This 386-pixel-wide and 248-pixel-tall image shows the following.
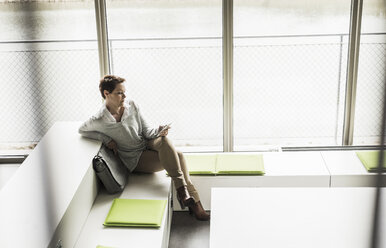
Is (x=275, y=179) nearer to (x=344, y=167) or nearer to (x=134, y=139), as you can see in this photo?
(x=344, y=167)

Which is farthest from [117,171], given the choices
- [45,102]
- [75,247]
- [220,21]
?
[45,102]

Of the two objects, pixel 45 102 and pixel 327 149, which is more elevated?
pixel 327 149

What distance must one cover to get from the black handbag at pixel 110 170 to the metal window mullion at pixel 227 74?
1056 millimetres

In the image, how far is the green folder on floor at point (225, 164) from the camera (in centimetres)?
318

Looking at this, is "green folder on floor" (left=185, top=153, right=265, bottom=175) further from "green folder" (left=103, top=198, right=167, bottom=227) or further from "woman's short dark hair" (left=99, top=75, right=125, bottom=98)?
"woman's short dark hair" (left=99, top=75, right=125, bottom=98)

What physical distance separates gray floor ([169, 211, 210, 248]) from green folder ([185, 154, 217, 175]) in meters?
0.35

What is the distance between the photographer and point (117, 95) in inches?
113

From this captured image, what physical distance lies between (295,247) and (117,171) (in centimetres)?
157

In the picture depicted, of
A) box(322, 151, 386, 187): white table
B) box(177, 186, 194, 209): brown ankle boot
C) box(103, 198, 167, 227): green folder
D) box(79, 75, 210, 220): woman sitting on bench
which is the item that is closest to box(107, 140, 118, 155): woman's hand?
box(79, 75, 210, 220): woman sitting on bench

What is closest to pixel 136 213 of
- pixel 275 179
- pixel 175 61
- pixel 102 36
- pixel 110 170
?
pixel 110 170

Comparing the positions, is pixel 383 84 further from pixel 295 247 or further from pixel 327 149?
pixel 327 149

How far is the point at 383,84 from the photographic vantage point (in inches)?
13.4

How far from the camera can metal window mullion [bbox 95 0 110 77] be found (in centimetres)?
341

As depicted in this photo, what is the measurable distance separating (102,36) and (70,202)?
165 cm
